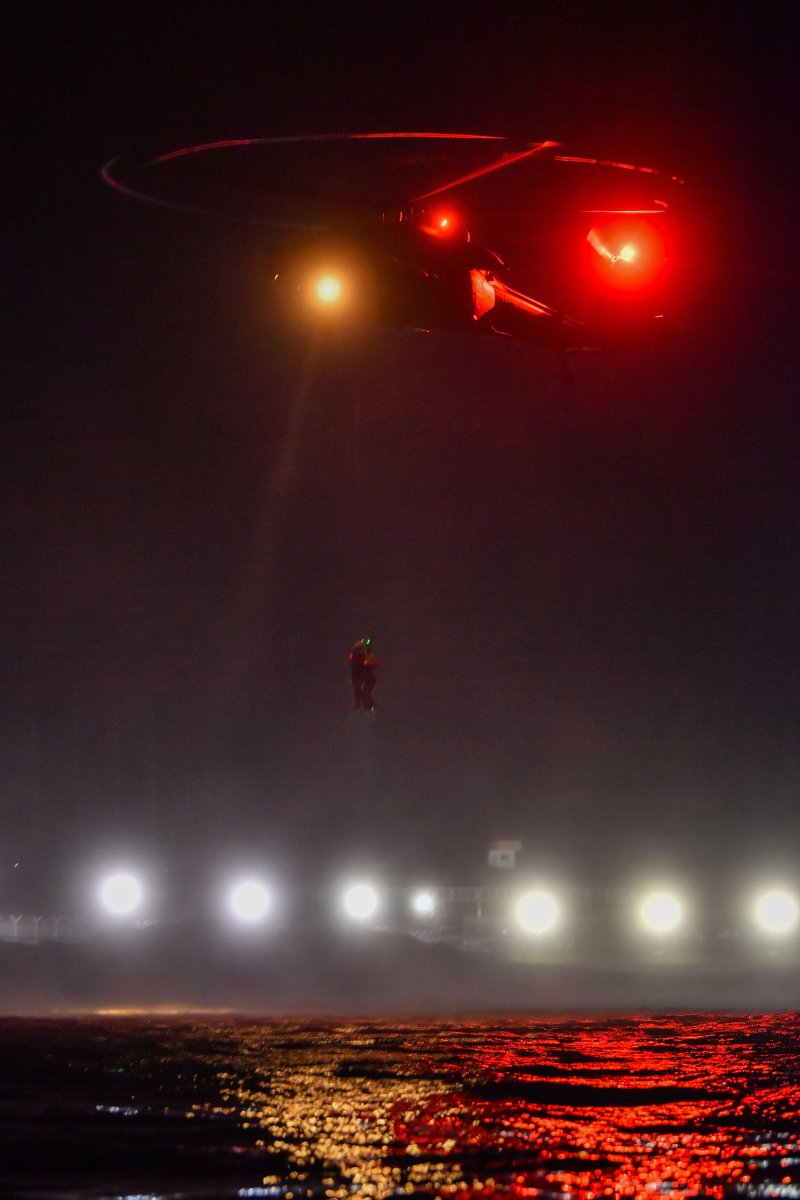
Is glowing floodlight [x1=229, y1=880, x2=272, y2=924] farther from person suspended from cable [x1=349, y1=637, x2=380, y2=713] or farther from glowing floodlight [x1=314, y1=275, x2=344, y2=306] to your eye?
glowing floodlight [x1=314, y1=275, x2=344, y2=306]

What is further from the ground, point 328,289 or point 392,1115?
point 328,289

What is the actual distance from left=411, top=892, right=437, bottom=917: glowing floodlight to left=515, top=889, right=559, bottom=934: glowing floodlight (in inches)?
97.6

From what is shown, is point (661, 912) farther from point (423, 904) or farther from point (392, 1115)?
point (392, 1115)

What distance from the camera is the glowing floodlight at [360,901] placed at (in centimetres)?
3338

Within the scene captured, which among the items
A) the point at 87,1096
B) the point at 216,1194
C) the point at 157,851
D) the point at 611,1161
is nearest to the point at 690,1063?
the point at 611,1161

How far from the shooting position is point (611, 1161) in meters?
8.19

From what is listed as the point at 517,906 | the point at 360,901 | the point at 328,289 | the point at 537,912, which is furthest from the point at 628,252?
the point at 360,901

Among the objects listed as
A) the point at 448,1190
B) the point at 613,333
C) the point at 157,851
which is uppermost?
the point at 613,333

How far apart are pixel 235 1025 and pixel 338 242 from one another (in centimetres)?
1084

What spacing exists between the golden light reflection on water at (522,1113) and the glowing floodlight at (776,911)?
16.5 metres

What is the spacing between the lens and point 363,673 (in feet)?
45.0

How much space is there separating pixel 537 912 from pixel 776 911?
604 centimetres

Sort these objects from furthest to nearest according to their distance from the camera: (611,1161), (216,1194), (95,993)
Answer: (95,993) → (611,1161) → (216,1194)

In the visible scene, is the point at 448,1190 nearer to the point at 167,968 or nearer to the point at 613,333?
the point at 613,333
